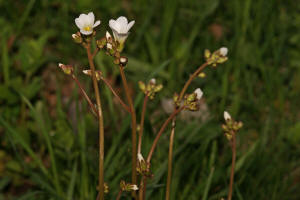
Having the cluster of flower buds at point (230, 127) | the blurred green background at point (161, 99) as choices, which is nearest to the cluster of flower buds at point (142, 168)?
the cluster of flower buds at point (230, 127)

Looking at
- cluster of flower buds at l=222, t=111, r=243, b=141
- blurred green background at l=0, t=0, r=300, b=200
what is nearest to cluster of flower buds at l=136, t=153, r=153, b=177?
cluster of flower buds at l=222, t=111, r=243, b=141

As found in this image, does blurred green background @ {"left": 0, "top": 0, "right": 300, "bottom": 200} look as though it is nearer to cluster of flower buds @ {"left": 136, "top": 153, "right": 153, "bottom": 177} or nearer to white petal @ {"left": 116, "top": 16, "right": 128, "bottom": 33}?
cluster of flower buds @ {"left": 136, "top": 153, "right": 153, "bottom": 177}

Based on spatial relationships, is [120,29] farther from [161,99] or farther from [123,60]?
[161,99]

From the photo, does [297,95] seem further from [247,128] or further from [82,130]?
[82,130]

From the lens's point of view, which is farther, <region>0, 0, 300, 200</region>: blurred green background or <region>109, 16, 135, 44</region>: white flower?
<region>0, 0, 300, 200</region>: blurred green background

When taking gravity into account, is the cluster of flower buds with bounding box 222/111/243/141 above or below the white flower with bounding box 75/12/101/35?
below

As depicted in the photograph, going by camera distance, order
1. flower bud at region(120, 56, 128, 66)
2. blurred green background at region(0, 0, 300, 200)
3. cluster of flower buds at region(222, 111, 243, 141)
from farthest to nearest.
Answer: blurred green background at region(0, 0, 300, 200), cluster of flower buds at region(222, 111, 243, 141), flower bud at region(120, 56, 128, 66)

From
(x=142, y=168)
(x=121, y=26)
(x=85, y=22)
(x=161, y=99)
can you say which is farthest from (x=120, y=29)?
(x=161, y=99)

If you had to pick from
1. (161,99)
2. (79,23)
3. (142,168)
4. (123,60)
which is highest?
(161,99)

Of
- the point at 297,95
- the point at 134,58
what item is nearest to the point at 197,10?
the point at 134,58
